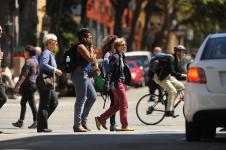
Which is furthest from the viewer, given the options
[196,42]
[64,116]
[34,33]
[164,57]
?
[196,42]

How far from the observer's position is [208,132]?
13.8m

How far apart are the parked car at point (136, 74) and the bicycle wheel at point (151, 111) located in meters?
22.7

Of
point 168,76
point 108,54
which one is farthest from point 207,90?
point 168,76

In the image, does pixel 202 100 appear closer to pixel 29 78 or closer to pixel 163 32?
pixel 29 78

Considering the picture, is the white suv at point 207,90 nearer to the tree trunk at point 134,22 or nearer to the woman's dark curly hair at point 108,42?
the woman's dark curly hair at point 108,42

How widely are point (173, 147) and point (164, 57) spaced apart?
7.11 m

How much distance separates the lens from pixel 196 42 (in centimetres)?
10919

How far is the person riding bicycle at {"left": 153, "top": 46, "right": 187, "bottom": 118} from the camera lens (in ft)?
63.7

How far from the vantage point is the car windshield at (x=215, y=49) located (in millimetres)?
13055

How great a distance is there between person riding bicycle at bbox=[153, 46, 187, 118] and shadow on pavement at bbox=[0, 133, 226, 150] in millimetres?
4618

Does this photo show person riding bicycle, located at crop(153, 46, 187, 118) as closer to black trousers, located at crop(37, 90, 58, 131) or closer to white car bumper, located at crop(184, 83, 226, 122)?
black trousers, located at crop(37, 90, 58, 131)

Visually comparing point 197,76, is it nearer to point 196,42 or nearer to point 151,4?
point 151,4

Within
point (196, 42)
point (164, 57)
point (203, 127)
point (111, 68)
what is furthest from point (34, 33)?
point (196, 42)

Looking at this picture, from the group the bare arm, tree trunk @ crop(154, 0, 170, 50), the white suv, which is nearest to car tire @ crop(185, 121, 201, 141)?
the white suv
